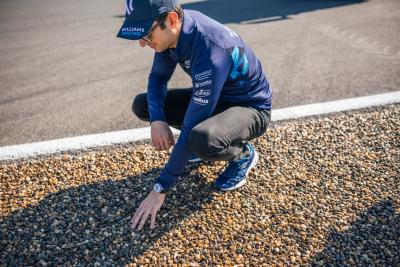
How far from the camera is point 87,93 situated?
16.1ft

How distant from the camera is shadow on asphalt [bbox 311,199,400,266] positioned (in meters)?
2.24

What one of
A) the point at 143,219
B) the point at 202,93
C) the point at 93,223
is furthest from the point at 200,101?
the point at 93,223

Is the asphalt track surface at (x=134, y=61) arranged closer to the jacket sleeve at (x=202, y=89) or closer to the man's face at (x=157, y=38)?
the jacket sleeve at (x=202, y=89)

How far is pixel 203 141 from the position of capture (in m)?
2.33

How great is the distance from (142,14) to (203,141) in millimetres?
919

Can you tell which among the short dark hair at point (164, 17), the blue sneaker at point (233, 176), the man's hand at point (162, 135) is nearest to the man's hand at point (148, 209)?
the man's hand at point (162, 135)

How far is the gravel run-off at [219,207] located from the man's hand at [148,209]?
0.26ft

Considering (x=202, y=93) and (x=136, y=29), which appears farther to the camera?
(x=202, y=93)

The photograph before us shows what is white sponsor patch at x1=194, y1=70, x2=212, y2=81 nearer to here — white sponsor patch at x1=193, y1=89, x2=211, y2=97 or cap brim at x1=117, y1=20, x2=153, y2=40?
white sponsor patch at x1=193, y1=89, x2=211, y2=97

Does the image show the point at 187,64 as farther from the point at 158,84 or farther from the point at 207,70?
the point at 158,84

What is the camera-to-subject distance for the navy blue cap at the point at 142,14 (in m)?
2.08

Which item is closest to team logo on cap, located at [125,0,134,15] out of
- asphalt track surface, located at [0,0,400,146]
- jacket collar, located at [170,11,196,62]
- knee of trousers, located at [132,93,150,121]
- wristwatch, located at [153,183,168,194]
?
jacket collar, located at [170,11,196,62]

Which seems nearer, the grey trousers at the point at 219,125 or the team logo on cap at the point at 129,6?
the team logo on cap at the point at 129,6

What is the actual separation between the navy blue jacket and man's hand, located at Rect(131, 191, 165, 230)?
0.15 metres
